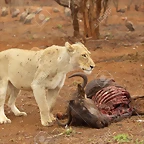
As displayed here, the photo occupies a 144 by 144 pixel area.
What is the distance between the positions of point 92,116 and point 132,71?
3763 millimetres

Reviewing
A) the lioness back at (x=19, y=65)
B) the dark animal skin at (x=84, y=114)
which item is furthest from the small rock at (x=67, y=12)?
the dark animal skin at (x=84, y=114)

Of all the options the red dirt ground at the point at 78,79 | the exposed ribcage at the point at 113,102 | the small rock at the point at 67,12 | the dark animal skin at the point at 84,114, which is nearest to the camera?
the red dirt ground at the point at 78,79

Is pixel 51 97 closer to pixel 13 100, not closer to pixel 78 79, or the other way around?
pixel 13 100

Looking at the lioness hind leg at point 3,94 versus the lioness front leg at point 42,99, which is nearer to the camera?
the lioness front leg at point 42,99

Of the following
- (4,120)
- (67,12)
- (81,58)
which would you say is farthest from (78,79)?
(67,12)

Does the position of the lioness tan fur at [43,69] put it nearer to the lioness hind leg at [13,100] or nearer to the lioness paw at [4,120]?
the lioness paw at [4,120]

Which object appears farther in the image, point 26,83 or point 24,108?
point 24,108

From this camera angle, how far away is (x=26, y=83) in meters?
5.88

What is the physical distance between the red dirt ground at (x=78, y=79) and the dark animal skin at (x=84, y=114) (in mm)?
95

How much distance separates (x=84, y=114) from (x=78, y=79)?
10.5ft

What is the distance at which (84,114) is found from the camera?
17.7ft

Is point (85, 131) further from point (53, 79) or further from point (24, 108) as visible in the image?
point (24, 108)

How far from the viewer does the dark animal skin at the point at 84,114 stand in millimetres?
5375

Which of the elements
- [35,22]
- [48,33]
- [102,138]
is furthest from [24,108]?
[35,22]
